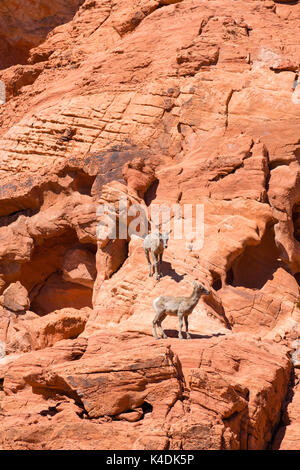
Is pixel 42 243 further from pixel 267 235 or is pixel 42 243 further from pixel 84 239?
pixel 267 235

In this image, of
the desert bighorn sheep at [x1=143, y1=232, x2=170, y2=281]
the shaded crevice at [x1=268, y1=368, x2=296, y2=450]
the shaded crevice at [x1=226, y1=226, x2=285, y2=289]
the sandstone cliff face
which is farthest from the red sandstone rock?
the shaded crevice at [x1=268, y1=368, x2=296, y2=450]

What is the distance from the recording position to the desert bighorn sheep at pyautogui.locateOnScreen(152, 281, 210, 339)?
1653cm

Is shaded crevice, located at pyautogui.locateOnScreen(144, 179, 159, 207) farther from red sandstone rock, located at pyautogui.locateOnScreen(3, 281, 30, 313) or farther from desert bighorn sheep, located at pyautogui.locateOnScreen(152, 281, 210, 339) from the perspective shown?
desert bighorn sheep, located at pyautogui.locateOnScreen(152, 281, 210, 339)

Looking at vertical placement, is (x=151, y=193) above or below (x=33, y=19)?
below

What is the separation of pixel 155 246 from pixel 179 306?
10.5 ft

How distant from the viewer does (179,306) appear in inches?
655

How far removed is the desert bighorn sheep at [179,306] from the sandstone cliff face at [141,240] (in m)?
0.69

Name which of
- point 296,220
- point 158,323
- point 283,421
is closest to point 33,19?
point 296,220

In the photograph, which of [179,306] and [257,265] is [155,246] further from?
[257,265]

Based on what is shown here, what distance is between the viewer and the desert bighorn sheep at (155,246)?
1941 cm

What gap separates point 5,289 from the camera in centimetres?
2525

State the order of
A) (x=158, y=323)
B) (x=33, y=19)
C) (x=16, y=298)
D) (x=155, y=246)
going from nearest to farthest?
(x=158, y=323)
(x=155, y=246)
(x=16, y=298)
(x=33, y=19)

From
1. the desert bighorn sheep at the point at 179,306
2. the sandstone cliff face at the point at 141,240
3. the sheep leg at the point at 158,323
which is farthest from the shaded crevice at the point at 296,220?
the sheep leg at the point at 158,323
